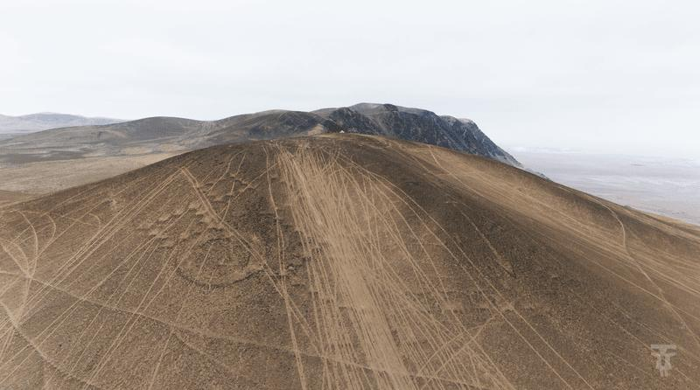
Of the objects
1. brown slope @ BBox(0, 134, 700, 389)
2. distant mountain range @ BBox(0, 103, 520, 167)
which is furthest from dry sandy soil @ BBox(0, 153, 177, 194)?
distant mountain range @ BBox(0, 103, 520, 167)

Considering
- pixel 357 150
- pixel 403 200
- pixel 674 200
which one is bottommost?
pixel 674 200

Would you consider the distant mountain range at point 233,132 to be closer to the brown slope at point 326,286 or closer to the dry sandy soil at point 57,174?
the dry sandy soil at point 57,174

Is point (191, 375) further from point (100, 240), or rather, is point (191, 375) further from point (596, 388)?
point (596, 388)

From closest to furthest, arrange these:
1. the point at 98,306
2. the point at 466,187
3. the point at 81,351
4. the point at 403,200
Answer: the point at 81,351
the point at 98,306
the point at 403,200
the point at 466,187

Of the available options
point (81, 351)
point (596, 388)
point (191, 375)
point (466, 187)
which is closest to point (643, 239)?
point (466, 187)

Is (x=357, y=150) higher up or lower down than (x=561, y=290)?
higher up

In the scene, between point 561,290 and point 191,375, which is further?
point 561,290

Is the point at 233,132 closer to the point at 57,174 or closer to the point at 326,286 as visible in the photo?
the point at 57,174

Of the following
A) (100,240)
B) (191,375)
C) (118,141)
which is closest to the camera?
(191,375)

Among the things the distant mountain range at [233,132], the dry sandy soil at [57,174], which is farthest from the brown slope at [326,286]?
the distant mountain range at [233,132]

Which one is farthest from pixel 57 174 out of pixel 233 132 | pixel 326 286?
pixel 326 286
